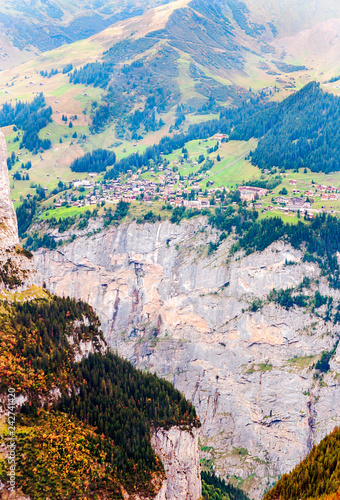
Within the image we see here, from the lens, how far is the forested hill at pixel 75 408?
6419cm

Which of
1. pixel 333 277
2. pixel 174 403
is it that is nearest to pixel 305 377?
pixel 333 277

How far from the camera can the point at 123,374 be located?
88938mm

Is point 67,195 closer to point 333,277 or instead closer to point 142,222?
point 142,222

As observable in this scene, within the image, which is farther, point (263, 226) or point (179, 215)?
point (179, 215)

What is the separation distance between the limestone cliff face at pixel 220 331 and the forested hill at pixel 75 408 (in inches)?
2016

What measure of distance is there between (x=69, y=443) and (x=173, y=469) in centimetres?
1939

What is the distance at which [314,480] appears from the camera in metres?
52.7

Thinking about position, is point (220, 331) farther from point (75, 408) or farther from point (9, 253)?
point (75, 408)

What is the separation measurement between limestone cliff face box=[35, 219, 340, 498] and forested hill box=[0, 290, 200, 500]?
51.2 m

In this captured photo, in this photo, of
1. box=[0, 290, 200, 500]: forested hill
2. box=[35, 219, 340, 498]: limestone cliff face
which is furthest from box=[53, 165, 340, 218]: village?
box=[0, 290, 200, 500]: forested hill

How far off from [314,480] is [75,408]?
114 ft

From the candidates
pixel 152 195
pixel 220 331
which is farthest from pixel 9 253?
pixel 152 195

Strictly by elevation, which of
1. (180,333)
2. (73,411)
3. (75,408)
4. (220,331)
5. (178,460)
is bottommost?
(180,333)

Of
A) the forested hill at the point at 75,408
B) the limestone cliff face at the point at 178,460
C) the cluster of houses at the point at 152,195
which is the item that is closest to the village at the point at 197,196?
the cluster of houses at the point at 152,195
